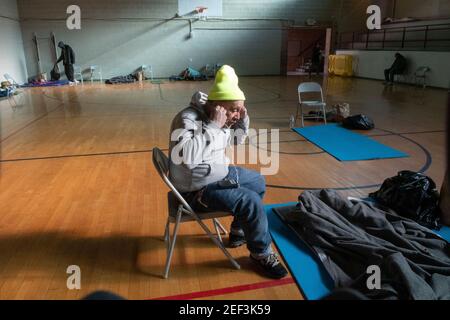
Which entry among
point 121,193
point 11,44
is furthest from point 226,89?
point 11,44

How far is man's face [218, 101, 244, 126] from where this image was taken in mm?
2121

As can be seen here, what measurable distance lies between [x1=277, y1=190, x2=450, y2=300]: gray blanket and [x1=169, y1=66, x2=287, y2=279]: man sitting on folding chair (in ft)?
1.34

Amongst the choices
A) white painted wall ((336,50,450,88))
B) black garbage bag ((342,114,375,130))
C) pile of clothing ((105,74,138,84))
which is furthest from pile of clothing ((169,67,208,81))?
black garbage bag ((342,114,375,130))

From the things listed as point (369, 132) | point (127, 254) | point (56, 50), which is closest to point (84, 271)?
point (127, 254)

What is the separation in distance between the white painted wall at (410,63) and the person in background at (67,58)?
12.0m

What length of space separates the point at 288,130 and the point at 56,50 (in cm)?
1254

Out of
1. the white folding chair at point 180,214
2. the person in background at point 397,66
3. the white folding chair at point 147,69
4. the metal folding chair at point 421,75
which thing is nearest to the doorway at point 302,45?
the person in background at point 397,66

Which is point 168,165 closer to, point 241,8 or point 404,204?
point 404,204

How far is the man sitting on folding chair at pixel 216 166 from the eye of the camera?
2.04m

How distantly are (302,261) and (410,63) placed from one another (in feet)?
40.6

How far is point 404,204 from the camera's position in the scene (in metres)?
2.87

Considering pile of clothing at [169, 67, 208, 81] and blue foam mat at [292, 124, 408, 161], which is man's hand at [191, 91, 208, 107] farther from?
pile of clothing at [169, 67, 208, 81]

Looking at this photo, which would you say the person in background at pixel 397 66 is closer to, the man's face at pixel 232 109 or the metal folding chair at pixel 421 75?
the metal folding chair at pixel 421 75

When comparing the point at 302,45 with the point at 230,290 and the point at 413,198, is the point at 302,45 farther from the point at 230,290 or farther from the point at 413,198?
the point at 230,290
